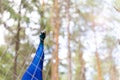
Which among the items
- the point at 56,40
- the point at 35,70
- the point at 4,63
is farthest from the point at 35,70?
the point at 4,63

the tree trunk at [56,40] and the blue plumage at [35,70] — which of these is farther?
the tree trunk at [56,40]

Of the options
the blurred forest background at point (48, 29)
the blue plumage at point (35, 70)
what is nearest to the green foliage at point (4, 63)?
the blurred forest background at point (48, 29)

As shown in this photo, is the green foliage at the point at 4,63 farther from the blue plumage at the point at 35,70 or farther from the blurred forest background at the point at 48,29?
the blue plumage at the point at 35,70

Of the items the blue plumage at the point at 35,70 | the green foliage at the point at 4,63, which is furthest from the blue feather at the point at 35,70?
the green foliage at the point at 4,63

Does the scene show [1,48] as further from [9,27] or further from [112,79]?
[112,79]

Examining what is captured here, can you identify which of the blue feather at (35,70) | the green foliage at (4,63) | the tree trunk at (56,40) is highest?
the blue feather at (35,70)

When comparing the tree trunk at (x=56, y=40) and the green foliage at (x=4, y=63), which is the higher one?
the tree trunk at (x=56, y=40)

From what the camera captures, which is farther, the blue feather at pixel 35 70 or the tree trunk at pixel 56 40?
the tree trunk at pixel 56 40

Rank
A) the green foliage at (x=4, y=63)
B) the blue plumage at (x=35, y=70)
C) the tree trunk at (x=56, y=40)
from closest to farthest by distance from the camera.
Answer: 1. the blue plumage at (x=35, y=70)
2. the tree trunk at (x=56, y=40)
3. the green foliage at (x=4, y=63)

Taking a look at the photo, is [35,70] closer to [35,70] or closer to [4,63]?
[35,70]

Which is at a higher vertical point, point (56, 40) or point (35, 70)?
point (35, 70)

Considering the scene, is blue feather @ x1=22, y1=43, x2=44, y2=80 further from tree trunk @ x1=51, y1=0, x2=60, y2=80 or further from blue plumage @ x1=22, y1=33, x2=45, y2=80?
tree trunk @ x1=51, y1=0, x2=60, y2=80

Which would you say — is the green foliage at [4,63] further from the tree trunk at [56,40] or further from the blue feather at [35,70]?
the blue feather at [35,70]

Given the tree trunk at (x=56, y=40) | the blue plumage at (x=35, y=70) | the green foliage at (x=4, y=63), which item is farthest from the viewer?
the green foliage at (x=4, y=63)
